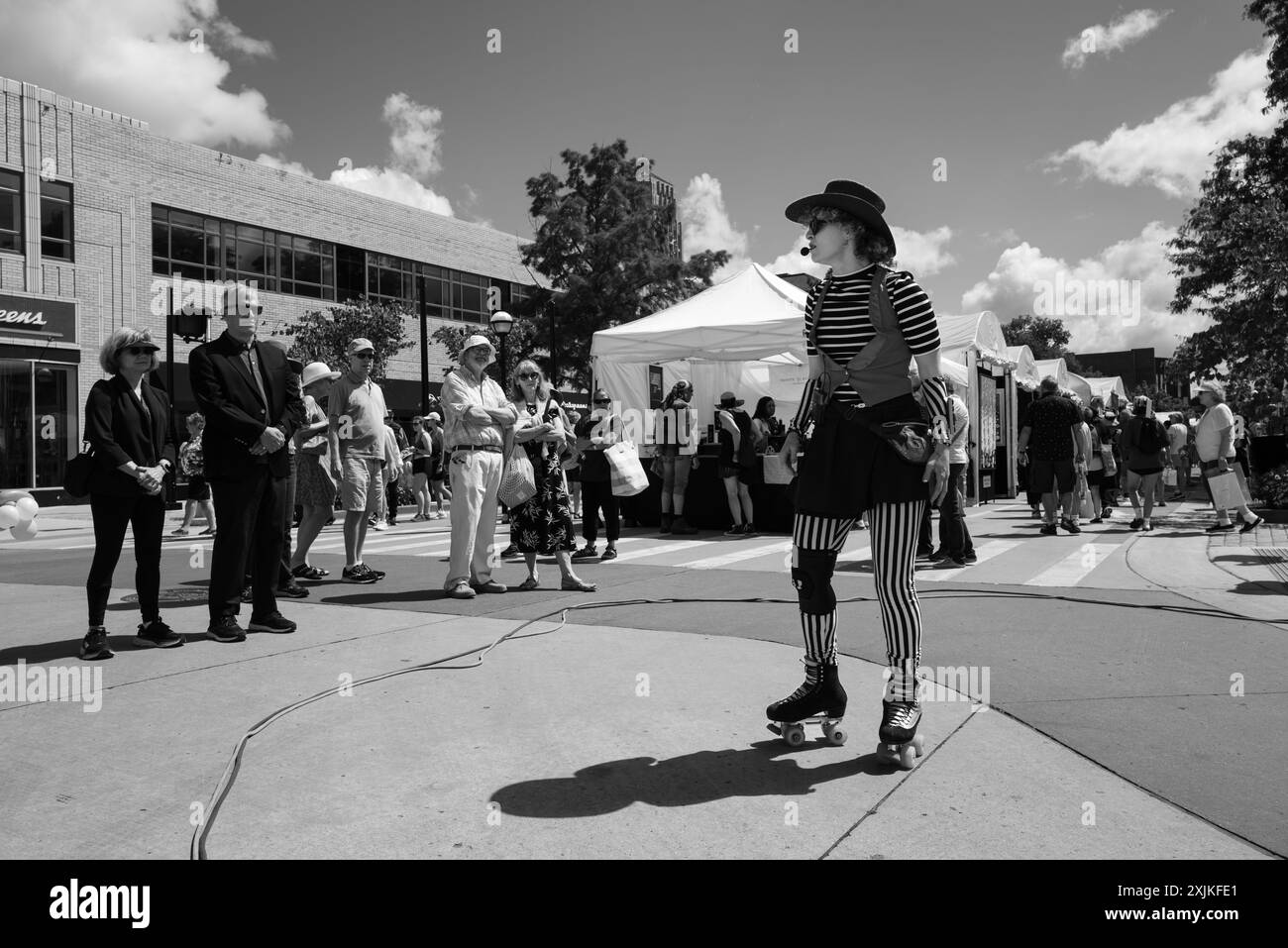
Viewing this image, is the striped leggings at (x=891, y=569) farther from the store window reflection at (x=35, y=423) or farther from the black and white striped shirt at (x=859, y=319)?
the store window reflection at (x=35, y=423)

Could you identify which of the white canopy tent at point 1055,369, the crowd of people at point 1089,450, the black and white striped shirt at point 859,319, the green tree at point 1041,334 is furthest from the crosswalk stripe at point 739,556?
the green tree at point 1041,334

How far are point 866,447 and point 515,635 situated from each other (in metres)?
3.05

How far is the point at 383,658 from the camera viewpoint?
5246 millimetres

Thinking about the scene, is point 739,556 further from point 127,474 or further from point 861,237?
point 861,237

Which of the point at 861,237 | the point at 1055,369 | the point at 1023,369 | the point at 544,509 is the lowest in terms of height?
the point at 544,509

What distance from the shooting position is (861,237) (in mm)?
3596

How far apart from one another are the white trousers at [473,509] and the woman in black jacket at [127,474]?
2090 millimetres

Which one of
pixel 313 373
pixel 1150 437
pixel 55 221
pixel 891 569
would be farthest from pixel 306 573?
pixel 55 221

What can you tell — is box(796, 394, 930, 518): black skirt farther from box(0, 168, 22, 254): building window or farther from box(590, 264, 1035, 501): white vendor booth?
box(0, 168, 22, 254): building window

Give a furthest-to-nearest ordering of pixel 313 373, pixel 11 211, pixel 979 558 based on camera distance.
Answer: pixel 11 211, pixel 979 558, pixel 313 373

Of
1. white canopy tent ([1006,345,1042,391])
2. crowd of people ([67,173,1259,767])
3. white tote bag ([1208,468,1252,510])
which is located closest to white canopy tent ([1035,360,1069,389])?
white canopy tent ([1006,345,1042,391])

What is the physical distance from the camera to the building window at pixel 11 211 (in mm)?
25062
